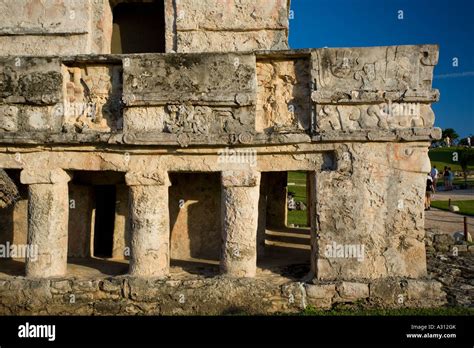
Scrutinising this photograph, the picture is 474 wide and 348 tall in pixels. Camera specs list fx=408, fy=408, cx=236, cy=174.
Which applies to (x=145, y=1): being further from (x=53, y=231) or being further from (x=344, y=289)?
(x=344, y=289)

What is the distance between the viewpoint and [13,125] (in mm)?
6262

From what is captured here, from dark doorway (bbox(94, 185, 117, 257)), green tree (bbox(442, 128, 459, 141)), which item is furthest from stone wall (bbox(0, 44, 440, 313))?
green tree (bbox(442, 128, 459, 141))

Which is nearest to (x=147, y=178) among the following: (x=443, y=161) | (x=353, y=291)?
(x=353, y=291)

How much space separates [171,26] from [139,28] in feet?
5.34

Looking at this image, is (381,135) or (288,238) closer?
(381,135)

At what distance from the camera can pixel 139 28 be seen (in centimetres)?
871

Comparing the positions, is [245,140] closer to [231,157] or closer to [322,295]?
[231,157]

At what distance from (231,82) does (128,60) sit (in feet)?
5.28

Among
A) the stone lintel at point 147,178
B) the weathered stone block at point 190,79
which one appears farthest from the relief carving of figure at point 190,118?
the stone lintel at point 147,178

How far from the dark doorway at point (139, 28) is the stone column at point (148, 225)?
3670mm
